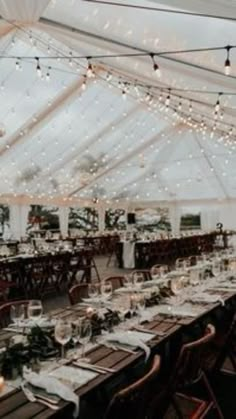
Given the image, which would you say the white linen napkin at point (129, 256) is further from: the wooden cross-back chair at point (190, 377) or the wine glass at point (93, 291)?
the wooden cross-back chair at point (190, 377)

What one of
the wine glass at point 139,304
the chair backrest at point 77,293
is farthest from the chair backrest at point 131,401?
the chair backrest at point 77,293

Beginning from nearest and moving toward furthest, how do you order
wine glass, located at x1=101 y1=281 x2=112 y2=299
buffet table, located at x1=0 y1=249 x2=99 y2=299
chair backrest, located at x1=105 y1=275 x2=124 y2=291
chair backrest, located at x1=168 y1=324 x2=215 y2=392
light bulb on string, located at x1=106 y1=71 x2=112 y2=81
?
chair backrest, located at x1=168 y1=324 x2=215 y2=392
wine glass, located at x1=101 y1=281 x2=112 y2=299
chair backrest, located at x1=105 y1=275 x2=124 y2=291
buffet table, located at x1=0 y1=249 x2=99 y2=299
light bulb on string, located at x1=106 y1=71 x2=112 y2=81

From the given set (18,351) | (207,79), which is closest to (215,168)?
(207,79)

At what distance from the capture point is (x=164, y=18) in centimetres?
431

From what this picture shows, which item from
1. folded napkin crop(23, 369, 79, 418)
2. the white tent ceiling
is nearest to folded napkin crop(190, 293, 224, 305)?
folded napkin crop(23, 369, 79, 418)

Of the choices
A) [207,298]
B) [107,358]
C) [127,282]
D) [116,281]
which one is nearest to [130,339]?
[107,358]

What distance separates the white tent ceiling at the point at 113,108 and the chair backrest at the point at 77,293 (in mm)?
2808

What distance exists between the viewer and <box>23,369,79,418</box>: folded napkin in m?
1.74

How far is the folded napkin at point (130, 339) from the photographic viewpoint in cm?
239

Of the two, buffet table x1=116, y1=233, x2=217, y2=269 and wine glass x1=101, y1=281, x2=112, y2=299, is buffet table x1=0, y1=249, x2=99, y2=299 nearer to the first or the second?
buffet table x1=116, y1=233, x2=217, y2=269

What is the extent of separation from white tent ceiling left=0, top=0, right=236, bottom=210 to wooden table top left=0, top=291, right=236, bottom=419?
2.46 metres

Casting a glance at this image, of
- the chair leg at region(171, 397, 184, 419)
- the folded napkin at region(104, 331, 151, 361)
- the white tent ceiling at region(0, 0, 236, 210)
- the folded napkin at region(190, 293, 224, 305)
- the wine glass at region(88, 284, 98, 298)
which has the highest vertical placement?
the white tent ceiling at region(0, 0, 236, 210)

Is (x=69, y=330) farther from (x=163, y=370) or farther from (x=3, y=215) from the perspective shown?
(x=3, y=215)

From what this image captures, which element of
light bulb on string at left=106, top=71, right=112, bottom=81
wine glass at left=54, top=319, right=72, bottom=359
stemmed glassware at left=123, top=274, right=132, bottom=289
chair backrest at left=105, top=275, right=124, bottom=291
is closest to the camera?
wine glass at left=54, top=319, right=72, bottom=359
